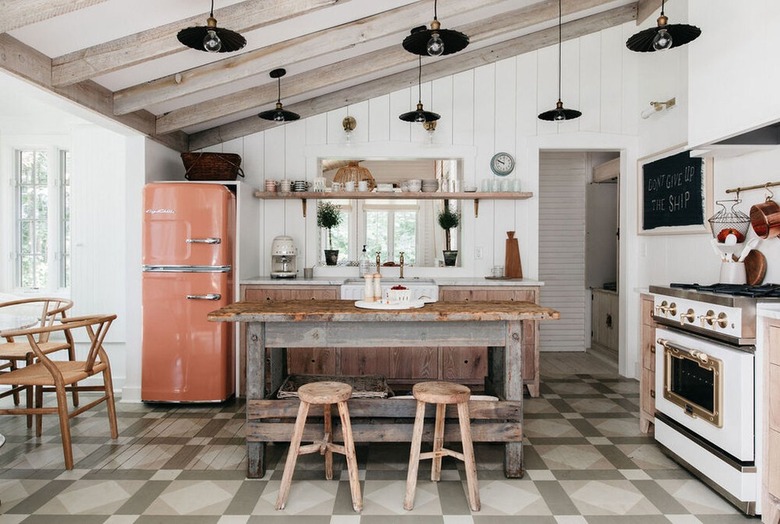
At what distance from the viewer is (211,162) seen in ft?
15.3

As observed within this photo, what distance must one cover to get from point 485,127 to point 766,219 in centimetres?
273

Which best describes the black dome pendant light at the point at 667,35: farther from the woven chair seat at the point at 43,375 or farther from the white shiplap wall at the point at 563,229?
the woven chair seat at the point at 43,375

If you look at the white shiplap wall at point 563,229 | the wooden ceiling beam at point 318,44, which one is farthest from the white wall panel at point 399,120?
the white shiplap wall at point 563,229

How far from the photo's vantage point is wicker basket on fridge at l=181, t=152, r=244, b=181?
4668mm

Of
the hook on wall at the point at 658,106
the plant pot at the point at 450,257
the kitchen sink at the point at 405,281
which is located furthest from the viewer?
the plant pot at the point at 450,257

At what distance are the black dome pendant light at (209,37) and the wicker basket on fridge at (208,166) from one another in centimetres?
206

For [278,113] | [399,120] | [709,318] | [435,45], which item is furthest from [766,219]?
[278,113]

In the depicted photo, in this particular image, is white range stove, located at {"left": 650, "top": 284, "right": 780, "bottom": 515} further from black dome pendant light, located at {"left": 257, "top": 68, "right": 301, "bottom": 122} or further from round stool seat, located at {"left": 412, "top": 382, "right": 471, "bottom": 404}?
black dome pendant light, located at {"left": 257, "top": 68, "right": 301, "bottom": 122}

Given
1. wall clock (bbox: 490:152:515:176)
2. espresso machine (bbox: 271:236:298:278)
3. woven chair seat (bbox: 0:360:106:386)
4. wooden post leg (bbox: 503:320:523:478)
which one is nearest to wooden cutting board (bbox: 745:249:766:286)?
wooden post leg (bbox: 503:320:523:478)

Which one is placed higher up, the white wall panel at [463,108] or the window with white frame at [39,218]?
the white wall panel at [463,108]

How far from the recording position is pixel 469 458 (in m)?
A: 2.59

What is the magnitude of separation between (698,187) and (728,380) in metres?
2.01

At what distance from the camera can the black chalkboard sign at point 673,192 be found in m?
4.05

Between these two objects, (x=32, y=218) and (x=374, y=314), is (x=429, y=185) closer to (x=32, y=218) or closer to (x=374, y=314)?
(x=374, y=314)
